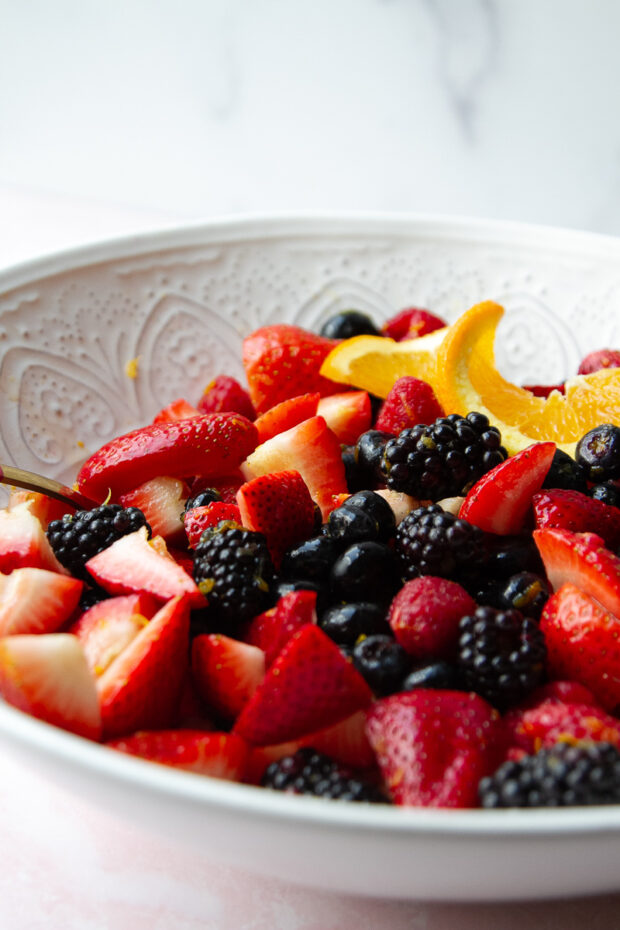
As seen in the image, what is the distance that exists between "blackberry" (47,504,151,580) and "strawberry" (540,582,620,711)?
0.61m

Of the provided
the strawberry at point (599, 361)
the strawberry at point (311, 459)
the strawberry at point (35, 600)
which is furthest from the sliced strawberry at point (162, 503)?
the strawberry at point (599, 361)

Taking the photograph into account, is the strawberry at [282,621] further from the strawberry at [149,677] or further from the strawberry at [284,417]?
the strawberry at [284,417]

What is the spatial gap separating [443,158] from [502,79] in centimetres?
32

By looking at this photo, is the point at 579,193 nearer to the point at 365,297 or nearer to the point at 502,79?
the point at 502,79

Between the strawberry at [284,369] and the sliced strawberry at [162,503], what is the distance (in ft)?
1.03

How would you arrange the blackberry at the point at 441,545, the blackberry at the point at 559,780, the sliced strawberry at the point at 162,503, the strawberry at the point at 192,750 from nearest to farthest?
the blackberry at the point at 559,780 < the strawberry at the point at 192,750 < the blackberry at the point at 441,545 < the sliced strawberry at the point at 162,503

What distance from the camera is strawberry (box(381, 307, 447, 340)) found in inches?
72.6

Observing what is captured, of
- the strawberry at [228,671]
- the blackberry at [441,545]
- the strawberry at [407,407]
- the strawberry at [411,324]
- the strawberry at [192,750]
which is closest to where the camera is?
the strawberry at [192,750]

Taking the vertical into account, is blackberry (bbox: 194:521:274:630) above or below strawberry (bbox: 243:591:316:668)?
above

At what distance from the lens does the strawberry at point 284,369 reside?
1.69 metres

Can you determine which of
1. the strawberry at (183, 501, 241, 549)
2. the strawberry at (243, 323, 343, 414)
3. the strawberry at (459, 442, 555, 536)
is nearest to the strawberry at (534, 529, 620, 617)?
the strawberry at (459, 442, 555, 536)

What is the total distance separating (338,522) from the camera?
1228mm

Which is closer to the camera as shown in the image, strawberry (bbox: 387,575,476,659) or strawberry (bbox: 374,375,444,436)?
strawberry (bbox: 387,575,476,659)

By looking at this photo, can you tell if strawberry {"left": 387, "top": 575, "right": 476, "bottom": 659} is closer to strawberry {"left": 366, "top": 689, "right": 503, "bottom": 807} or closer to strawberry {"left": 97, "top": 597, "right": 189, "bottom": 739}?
strawberry {"left": 366, "top": 689, "right": 503, "bottom": 807}
